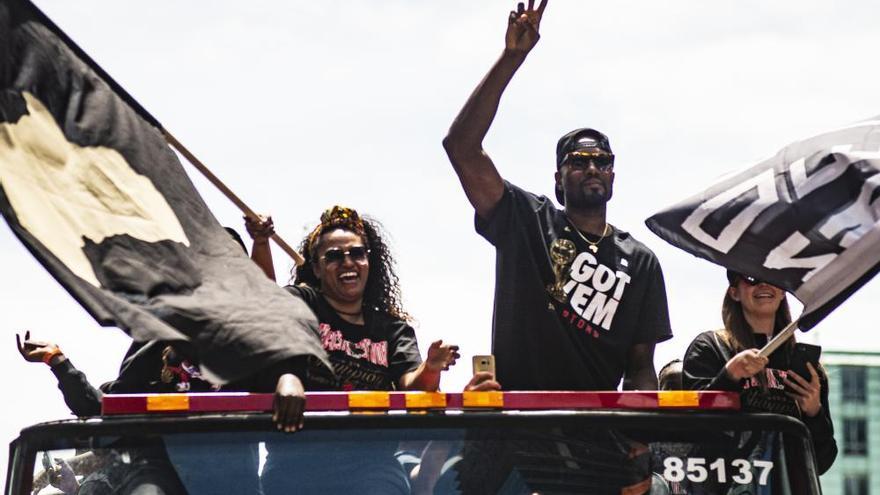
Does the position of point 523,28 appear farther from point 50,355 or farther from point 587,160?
point 50,355

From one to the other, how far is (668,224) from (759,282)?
1.56 feet

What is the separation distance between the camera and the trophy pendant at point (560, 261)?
7277mm

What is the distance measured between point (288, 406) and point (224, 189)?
7.53 ft

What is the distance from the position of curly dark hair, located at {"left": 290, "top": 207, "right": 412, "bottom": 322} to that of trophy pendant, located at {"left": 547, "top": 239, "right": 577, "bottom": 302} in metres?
0.81

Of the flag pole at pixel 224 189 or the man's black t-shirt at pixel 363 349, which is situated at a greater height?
the flag pole at pixel 224 189

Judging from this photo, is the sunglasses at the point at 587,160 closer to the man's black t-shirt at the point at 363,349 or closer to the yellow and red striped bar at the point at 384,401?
the man's black t-shirt at the point at 363,349

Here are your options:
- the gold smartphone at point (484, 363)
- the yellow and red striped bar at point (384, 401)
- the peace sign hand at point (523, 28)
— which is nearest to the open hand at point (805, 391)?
the yellow and red striped bar at point (384, 401)

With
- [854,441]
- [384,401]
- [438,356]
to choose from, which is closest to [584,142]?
[438,356]

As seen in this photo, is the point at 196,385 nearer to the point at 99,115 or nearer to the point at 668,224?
the point at 99,115

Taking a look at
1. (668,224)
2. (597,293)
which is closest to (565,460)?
(597,293)

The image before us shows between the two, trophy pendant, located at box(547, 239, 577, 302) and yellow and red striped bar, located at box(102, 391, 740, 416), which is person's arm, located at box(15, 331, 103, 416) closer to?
yellow and red striped bar, located at box(102, 391, 740, 416)

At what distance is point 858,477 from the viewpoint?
86250mm

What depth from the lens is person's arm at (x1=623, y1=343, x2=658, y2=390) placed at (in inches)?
288

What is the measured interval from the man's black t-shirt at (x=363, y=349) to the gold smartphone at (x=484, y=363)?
0.98 m
